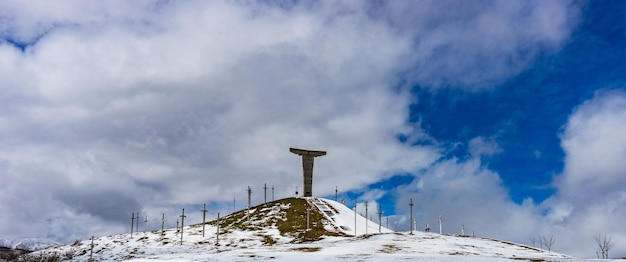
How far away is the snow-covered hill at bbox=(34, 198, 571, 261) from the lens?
77125 mm

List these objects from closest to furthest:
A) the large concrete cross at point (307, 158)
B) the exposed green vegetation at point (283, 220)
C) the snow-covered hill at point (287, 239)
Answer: the snow-covered hill at point (287, 239) → the exposed green vegetation at point (283, 220) → the large concrete cross at point (307, 158)

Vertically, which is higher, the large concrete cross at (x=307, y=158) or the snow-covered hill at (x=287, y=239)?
the large concrete cross at (x=307, y=158)

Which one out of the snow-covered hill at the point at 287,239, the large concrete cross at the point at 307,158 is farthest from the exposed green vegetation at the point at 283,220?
the large concrete cross at the point at 307,158

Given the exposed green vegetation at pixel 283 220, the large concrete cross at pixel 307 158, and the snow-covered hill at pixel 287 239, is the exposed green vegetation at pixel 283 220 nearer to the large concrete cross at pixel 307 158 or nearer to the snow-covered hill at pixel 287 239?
the snow-covered hill at pixel 287 239

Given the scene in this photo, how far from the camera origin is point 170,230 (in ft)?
456

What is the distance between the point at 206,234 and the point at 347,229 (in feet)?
113

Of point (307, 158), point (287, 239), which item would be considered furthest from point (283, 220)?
point (287, 239)

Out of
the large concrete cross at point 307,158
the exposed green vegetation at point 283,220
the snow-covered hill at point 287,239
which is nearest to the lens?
the snow-covered hill at point 287,239

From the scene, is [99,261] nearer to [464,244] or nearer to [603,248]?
[464,244]

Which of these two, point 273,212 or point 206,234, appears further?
point 273,212

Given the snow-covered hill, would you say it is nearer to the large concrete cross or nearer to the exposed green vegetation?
the exposed green vegetation

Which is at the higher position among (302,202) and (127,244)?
(302,202)

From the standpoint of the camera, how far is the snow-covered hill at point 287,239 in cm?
7712

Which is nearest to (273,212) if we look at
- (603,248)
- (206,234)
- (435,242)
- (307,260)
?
(206,234)
